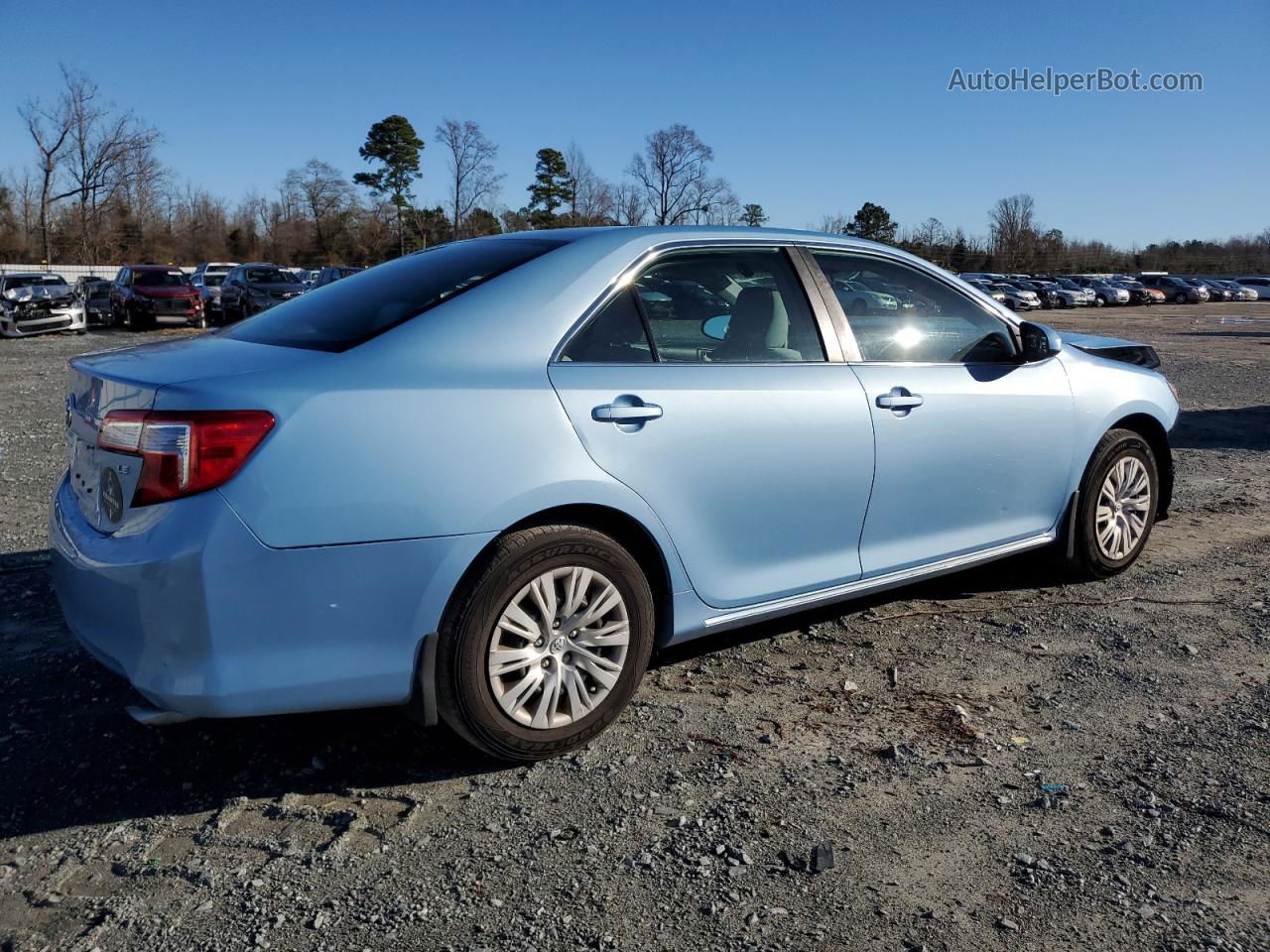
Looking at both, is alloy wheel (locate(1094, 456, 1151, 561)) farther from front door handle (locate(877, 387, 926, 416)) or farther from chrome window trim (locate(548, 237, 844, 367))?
chrome window trim (locate(548, 237, 844, 367))

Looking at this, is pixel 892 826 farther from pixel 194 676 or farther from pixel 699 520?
pixel 194 676

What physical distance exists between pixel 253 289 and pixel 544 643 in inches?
1170

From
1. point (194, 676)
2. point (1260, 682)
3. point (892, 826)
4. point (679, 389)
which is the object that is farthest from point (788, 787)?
point (1260, 682)

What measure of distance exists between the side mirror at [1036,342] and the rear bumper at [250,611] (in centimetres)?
278

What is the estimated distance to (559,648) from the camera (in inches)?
130

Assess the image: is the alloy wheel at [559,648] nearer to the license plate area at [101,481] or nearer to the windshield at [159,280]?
the license plate area at [101,481]

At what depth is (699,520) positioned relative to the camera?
3.58 m

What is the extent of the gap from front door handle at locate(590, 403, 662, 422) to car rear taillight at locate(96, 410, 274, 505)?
986mm

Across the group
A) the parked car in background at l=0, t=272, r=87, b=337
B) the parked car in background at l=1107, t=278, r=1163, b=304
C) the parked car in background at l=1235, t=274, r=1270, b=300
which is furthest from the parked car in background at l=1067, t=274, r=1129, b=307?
the parked car in background at l=0, t=272, r=87, b=337

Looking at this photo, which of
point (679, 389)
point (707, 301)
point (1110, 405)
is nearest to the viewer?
point (679, 389)

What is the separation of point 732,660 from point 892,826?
1.35 meters

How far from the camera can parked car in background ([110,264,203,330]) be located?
29.2 metres

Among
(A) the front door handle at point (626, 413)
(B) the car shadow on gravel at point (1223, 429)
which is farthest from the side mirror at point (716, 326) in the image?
(B) the car shadow on gravel at point (1223, 429)

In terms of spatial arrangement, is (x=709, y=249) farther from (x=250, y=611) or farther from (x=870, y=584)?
(x=250, y=611)
